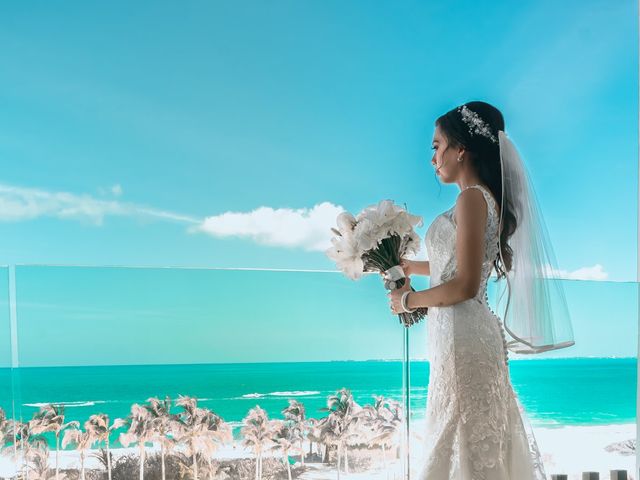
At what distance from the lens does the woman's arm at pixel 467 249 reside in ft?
6.97

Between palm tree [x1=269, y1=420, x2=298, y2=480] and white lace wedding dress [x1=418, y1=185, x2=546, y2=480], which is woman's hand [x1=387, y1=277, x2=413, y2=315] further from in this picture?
palm tree [x1=269, y1=420, x2=298, y2=480]

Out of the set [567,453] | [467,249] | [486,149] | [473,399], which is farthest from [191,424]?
[567,453]

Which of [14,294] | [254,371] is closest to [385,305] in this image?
[254,371]

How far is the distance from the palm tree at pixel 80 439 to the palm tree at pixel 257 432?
0.54 m

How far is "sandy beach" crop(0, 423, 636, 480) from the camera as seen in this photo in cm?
273

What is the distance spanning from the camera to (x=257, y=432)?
2.67 meters

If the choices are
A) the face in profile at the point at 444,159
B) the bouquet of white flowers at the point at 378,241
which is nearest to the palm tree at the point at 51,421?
the bouquet of white flowers at the point at 378,241

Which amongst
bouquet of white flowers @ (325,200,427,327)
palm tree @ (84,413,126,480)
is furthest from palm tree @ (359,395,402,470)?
palm tree @ (84,413,126,480)

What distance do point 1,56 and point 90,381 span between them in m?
15.9

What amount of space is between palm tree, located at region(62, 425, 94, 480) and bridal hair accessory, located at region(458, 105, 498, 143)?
5.37 feet

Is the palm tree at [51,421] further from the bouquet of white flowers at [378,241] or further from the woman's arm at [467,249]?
the woman's arm at [467,249]

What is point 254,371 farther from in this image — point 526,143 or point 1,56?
point 1,56

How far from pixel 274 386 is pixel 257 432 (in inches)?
7.1

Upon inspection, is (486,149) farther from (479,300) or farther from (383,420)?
(383,420)
